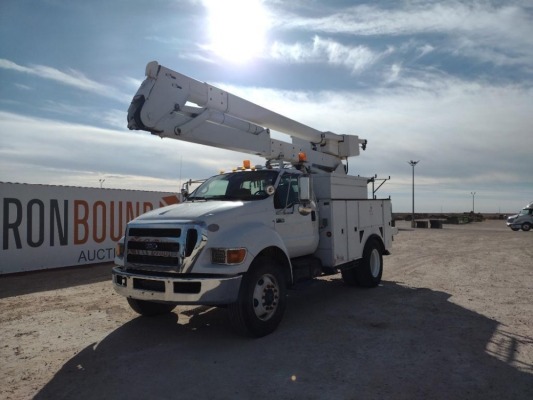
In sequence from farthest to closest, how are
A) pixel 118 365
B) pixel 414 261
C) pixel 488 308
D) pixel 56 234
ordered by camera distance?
pixel 414 261, pixel 56 234, pixel 488 308, pixel 118 365

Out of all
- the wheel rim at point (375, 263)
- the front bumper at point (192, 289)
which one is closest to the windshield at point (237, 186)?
the front bumper at point (192, 289)

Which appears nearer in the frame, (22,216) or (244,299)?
(244,299)

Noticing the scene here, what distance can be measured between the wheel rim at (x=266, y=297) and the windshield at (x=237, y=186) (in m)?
1.30

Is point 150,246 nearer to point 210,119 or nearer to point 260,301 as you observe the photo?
point 260,301

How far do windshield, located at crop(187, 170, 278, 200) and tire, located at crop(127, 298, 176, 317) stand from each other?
1.85 meters

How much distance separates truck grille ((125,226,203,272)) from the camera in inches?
201

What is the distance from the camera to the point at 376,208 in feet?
30.6

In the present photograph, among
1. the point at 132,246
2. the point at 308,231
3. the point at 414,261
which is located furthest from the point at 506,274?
the point at 132,246

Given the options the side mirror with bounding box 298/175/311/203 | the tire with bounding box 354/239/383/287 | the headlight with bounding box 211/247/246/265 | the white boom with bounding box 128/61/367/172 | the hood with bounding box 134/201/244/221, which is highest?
the white boom with bounding box 128/61/367/172

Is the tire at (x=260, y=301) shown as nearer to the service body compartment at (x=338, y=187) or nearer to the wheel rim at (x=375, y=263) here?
the service body compartment at (x=338, y=187)

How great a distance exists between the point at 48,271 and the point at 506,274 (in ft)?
41.4

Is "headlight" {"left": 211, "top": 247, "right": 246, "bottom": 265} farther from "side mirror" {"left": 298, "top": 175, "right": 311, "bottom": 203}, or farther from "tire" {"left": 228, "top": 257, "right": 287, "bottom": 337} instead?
"side mirror" {"left": 298, "top": 175, "right": 311, "bottom": 203}

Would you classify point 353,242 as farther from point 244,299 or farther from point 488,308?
point 244,299

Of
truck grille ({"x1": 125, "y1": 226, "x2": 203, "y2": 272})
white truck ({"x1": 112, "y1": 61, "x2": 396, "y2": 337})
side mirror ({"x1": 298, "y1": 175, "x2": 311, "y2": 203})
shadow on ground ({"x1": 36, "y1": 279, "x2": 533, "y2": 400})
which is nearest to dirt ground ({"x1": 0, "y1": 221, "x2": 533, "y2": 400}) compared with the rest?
shadow on ground ({"x1": 36, "y1": 279, "x2": 533, "y2": 400})
